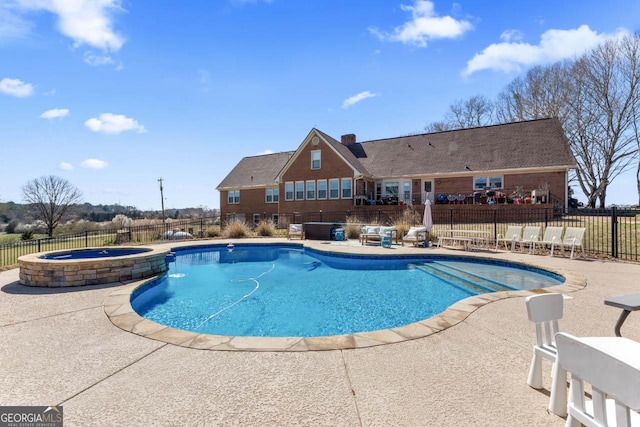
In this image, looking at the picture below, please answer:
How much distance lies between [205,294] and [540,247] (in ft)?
42.2

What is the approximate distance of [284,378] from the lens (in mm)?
3000

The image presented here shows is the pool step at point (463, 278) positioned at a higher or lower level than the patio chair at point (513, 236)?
lower

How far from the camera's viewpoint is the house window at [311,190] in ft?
88.3

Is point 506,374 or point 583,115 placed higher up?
point 583,115

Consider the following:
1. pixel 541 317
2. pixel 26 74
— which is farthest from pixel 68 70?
pixel 541 317

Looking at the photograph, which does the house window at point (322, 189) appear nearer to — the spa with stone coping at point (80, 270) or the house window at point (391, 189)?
the house window at point (391, 189)

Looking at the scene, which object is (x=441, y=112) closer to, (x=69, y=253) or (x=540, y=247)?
(x=540, y=247)

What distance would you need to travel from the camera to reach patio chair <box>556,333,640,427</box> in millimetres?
1370

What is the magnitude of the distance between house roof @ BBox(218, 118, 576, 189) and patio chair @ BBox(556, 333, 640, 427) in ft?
76.5

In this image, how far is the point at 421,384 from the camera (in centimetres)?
286

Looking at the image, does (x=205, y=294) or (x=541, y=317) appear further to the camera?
(x=205, y=294)

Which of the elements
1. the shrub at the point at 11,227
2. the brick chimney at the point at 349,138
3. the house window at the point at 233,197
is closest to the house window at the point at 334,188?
the brick chimney at the point at 349,138

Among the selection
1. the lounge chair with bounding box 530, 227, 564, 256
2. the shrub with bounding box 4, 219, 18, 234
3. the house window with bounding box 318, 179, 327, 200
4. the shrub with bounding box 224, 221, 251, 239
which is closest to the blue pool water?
the lounge chair with bounding box 530, 227, 564, 256

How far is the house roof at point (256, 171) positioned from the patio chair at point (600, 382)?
94.6ft
